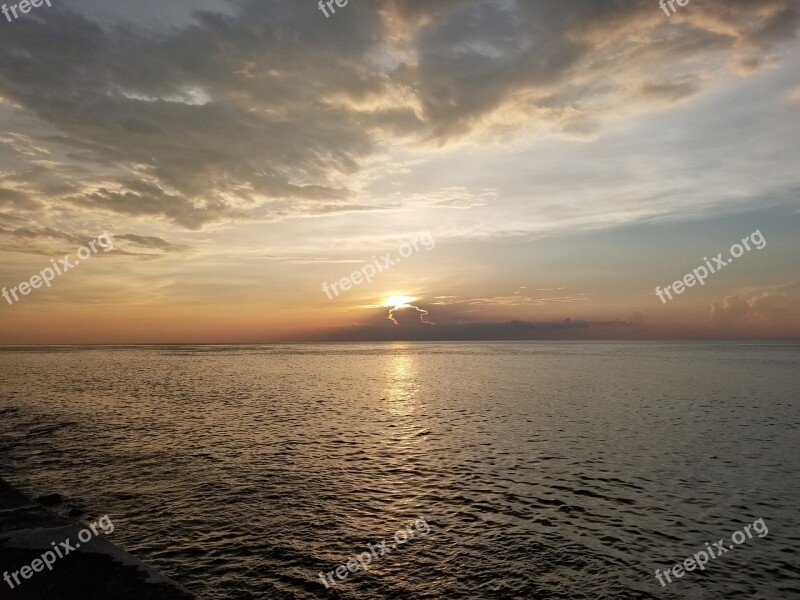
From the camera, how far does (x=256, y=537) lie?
2098 cm

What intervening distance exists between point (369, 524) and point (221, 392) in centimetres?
6358

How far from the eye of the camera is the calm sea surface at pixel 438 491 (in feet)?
58.5

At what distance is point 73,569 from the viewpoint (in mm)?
16391

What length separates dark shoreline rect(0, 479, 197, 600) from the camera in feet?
48.5

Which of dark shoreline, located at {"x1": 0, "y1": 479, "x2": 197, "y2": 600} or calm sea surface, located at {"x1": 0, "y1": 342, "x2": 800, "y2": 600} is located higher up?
dark shoreline, located at {"x1": 0, "y1": 479, "x2": 197, "y2": 600}

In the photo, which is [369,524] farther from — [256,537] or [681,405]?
[681,405]

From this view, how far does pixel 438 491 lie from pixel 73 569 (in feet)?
58.2

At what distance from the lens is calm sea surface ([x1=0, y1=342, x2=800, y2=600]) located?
17.8 m

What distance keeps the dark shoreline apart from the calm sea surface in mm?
1372

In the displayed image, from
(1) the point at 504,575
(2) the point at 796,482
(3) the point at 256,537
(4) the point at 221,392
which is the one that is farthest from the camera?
(4) the point at 221,392

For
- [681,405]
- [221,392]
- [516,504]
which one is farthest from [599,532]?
[221,392]

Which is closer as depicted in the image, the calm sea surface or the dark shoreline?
the dark shoreline

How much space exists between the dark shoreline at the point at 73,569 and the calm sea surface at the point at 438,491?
1.37 metres

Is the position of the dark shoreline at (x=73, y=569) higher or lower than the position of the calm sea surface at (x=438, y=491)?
higher
